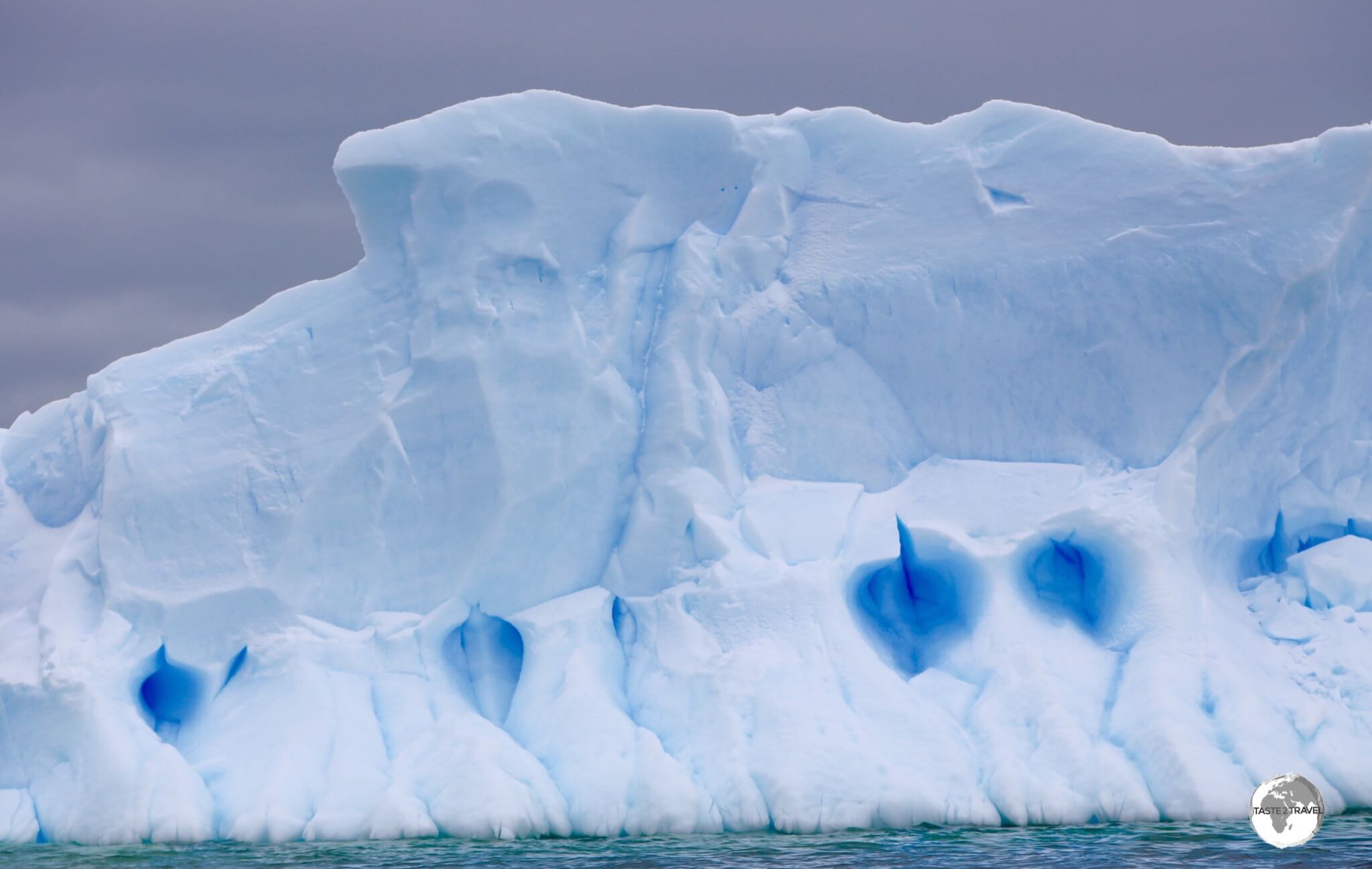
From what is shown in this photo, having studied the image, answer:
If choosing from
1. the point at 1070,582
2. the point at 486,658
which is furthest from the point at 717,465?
the point at 1070,582

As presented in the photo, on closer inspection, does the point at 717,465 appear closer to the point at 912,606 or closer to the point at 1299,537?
the point at 912,606

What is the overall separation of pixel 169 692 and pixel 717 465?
476cm

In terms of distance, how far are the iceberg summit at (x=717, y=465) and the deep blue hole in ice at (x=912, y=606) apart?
3cm

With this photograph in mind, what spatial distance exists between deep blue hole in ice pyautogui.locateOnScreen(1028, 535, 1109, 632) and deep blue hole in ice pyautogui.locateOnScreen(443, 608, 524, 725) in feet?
13.7

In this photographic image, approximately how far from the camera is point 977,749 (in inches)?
469

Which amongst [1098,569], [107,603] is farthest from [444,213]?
[1098,569]

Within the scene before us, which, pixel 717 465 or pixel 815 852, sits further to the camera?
pixel 717 465

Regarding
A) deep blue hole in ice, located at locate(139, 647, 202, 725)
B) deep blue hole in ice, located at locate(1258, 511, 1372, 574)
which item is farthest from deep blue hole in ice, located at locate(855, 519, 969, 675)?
deep blue hole in ice, located at locate(139, 647, 202, 725)

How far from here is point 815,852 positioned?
1038 cm

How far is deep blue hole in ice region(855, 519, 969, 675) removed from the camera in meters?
13.2

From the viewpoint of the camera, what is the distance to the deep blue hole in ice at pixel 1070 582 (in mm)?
13266

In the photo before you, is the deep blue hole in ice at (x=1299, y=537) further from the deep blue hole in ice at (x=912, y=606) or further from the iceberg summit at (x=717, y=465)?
the deep blue hole in ice at (x=912, y=606)

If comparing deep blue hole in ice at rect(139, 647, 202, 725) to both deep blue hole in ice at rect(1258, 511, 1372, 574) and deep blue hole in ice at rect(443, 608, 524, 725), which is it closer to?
deep blue hole in ice at rect(443, 608, 524, 725)

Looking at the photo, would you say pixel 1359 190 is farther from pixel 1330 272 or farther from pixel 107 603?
pixel 107 603
